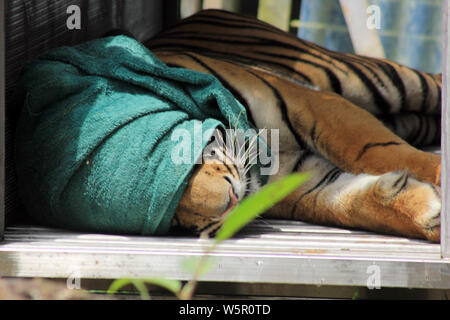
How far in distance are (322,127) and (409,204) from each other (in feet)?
1.27

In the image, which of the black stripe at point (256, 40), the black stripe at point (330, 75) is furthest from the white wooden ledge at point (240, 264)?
the black stripe at point (256, 40)

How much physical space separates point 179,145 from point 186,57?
1.98 ft

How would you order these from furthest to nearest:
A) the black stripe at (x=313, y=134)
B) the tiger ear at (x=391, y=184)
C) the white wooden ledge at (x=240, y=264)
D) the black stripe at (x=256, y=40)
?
1. the black stripe at (x=256, y=40)
2. the black stripe at (x=313, y=134)
3. the tiger ear at (x=391, y=184)
4. the white wooden ledge at (x=240, y=264)

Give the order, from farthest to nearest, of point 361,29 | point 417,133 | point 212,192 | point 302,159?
point 361,29
point 417,133
point 302,159
point 212,192

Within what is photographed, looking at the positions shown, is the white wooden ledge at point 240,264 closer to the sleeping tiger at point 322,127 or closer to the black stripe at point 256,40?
the sleeping tiger at point 322,127

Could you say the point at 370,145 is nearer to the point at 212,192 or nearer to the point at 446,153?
the point at 446,153

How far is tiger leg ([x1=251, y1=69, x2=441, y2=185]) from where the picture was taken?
1.47 metres

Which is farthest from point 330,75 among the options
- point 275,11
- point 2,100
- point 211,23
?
point 275,11

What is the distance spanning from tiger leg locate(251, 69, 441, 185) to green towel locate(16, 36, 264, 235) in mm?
307

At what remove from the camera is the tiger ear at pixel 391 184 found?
136cm

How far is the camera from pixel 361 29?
2941 mm

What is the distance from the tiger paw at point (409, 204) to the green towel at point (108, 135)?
1.20ft

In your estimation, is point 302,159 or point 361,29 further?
point 361,29
